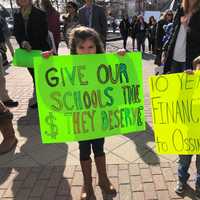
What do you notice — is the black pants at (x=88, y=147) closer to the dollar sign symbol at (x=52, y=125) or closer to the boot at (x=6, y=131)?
the dollar sign symbol at (x=52, y=125)

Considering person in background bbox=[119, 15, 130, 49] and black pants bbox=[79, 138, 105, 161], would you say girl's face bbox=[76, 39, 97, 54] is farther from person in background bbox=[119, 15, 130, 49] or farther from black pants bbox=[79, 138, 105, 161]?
person in background bbox=[119, 15, 130, 49]

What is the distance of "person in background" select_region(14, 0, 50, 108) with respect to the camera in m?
5.25

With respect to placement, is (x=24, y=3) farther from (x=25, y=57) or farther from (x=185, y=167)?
(x=185, y=167)

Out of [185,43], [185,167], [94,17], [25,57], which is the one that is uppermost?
[94,17]

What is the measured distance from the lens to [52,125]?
2.88m

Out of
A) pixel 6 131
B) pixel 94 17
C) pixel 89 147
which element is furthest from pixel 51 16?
pixel 89 147

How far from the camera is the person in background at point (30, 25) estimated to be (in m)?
5.25

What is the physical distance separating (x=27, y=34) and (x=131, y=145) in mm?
2375

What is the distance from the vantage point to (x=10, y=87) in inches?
300

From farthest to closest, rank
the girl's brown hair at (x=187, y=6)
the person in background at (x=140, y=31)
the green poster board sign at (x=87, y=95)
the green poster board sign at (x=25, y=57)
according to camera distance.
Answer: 1. the person in background at (x=140, y=31)
2. the green poster board sign at (x=25, y=57)
3. the girl's brown hair at (x=187, y=6)
4. the green poster board sign at (x=87, y=95)

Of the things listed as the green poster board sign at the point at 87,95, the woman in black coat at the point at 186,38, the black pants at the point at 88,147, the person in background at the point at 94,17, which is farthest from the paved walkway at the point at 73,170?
the person in background at the point at 94,17

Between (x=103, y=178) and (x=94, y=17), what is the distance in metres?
3.48

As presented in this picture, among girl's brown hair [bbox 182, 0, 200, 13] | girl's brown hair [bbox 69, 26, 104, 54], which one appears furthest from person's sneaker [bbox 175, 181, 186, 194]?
girl's brown hair [bbox 182, 0, 200, 13]

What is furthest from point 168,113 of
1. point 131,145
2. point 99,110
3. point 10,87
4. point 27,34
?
point 10,87
